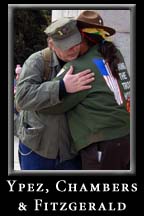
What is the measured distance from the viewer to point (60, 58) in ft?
8.75

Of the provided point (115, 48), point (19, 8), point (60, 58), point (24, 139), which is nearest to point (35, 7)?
point (19, 8)

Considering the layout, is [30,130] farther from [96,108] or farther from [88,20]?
[88,20]

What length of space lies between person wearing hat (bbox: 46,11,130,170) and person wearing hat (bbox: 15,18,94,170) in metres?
0.04

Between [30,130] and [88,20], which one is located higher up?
[88,20]

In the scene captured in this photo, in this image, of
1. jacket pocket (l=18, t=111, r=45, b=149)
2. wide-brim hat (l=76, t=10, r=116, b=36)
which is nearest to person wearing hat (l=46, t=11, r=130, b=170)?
wide-brim hat (l=76, t=10, r=116, b=36)

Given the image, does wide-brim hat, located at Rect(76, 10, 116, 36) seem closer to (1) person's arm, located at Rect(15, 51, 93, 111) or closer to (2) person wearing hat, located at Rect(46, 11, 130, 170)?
(2) person wearing hat, located at Rect(46, 11, 130, 170)

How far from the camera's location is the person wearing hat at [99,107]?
2578mm

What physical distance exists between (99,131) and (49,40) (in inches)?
22.0

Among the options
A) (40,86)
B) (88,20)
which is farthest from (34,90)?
(88,20)

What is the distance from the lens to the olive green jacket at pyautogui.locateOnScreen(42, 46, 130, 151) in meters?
2.57

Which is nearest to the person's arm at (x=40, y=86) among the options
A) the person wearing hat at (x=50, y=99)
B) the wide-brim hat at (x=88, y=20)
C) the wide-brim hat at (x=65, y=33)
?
the person wearing hat at (x=50, y=99)

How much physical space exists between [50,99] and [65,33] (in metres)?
0.35

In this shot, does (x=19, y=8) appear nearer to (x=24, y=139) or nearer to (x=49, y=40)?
(x=49, y=40)

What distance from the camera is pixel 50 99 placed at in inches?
101
